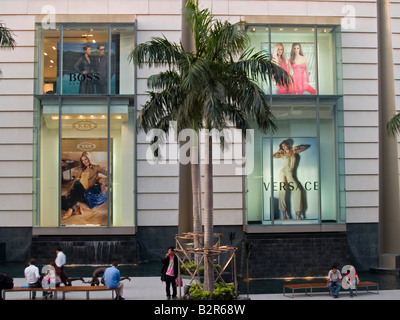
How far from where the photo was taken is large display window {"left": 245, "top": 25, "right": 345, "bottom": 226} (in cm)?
2569

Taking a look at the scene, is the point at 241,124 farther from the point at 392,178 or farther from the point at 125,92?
the point at 392,178

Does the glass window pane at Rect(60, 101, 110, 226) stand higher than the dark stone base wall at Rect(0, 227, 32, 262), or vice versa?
the glass window pane at Rect(60, 101, 110, 226)

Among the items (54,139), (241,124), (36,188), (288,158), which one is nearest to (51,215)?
(36,188)

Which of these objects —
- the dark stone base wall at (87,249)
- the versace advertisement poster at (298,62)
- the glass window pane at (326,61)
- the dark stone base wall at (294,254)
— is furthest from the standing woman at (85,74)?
the glass window pane at (326,61)

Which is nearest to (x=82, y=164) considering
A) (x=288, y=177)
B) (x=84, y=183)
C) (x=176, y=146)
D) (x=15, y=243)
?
(x=84, y=183)

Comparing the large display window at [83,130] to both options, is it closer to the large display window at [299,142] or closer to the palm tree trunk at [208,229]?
the large display window at [299,142]

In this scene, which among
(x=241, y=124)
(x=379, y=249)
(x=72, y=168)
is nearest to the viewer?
(x=241, y=124)

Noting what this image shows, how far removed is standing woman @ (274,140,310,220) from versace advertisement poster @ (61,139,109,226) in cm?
738

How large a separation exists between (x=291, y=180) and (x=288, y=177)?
18 centimetres

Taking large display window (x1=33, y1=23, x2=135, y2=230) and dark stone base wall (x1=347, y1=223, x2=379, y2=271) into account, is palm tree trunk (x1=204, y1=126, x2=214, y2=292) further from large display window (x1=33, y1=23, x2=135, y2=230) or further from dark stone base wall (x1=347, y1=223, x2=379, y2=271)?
dark stone base wall (x1=347, y1=223, x2=379, y2=271)

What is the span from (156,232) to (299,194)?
6517mm

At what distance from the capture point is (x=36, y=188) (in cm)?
2573

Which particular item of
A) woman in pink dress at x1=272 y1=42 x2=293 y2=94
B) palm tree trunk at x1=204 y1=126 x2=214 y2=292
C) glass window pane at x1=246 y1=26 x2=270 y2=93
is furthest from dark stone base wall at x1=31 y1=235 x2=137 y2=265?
palm tree trunk at x1=204 y1=126 x2=214 y2=292

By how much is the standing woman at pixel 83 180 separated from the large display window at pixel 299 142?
6497 millimetres
